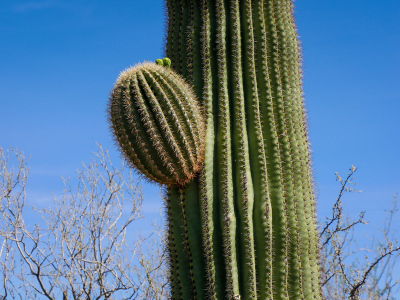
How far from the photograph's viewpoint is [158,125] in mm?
2904

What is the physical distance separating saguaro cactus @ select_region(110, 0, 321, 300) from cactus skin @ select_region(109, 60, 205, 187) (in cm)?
13

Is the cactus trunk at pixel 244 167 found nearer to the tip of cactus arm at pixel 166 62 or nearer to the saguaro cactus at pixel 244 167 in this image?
the saguaro cactus at pixel 244 167

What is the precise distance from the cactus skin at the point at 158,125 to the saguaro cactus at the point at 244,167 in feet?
0.43

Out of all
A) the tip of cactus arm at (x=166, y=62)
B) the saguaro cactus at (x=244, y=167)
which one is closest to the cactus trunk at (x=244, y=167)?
the saguaro cactus at (x=244, y=167)

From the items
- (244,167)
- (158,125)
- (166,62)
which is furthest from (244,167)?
(166,62)

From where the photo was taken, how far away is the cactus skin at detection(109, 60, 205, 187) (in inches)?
114

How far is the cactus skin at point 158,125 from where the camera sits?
2.90 meters

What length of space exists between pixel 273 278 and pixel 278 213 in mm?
372

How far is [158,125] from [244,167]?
0.57 metres

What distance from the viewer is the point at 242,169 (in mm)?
3027

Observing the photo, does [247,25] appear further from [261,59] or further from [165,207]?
Result: [165,207]

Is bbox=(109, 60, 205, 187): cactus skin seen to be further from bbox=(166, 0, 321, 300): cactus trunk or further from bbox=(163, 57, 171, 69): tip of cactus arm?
bbox=(163, 57, 171, 69): tip of cactus arm

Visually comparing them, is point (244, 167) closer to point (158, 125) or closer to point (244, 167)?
point (244, 167)

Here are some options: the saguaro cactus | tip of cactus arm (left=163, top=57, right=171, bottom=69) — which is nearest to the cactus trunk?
the saguaro cactus
